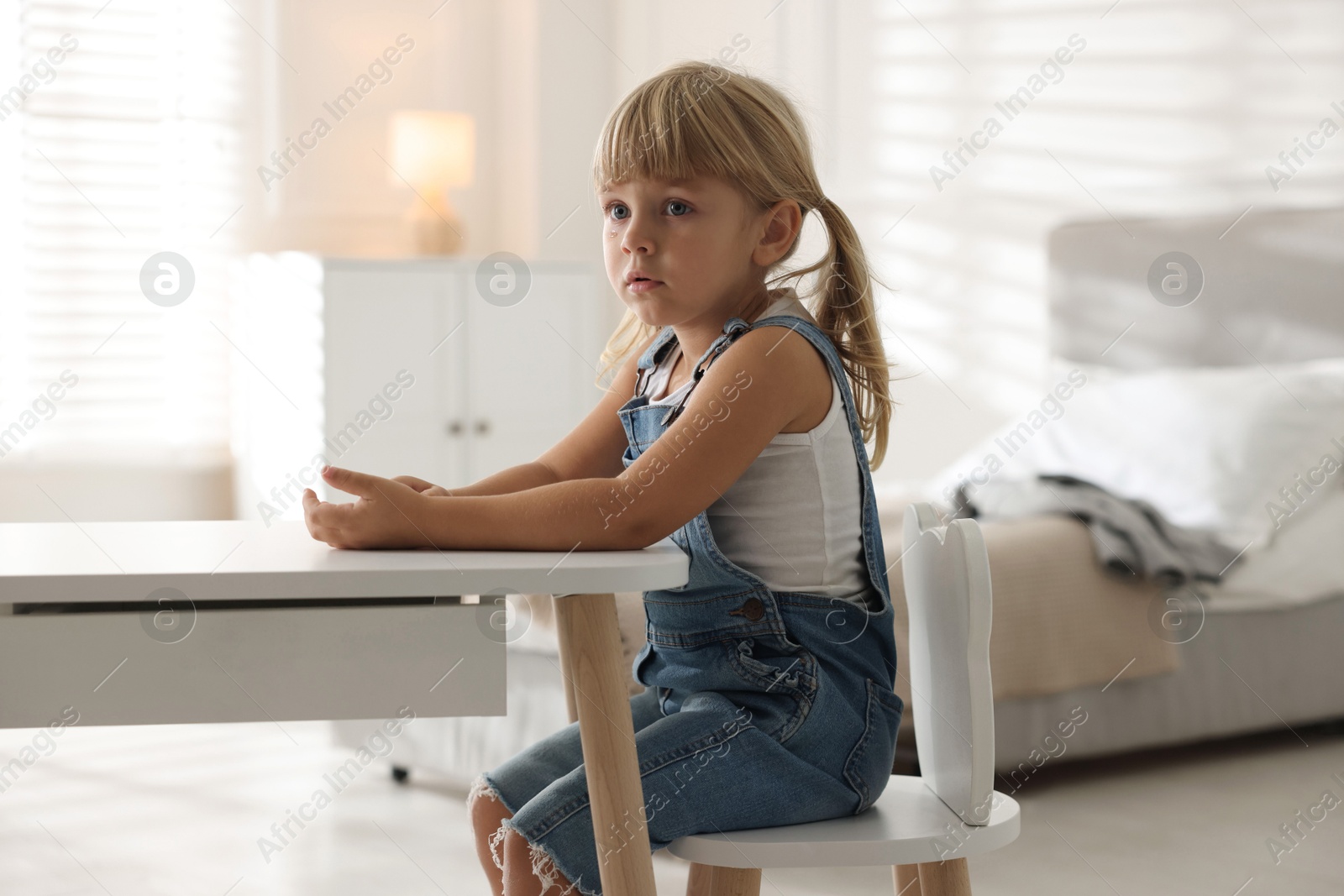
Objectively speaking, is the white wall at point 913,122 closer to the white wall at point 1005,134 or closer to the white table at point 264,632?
the white wall at point 1005,134

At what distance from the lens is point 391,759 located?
8.59 ft

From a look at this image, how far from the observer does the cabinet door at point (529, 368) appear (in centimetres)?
398

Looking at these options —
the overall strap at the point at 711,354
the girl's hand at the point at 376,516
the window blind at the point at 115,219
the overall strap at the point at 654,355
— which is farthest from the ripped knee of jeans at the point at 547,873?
the window blind at the point at 115,219

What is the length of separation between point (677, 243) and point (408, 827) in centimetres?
147

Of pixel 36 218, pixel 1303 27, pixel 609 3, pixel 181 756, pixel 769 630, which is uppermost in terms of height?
pixel 609 3

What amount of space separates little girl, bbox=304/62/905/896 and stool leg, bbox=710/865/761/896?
0.20 feet

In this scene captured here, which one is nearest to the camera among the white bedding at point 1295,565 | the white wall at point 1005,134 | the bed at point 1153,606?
the bed at point 1153,606

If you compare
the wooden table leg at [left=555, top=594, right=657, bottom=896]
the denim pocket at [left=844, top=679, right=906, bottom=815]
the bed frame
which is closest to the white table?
the wooden table leg at [left=555, top=594, right=657, bottom=896]

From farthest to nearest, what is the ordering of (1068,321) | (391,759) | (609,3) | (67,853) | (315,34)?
(609,3) → (315,34) → (1068,321) → (391,759) → (67,853)

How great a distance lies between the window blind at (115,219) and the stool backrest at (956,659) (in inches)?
139

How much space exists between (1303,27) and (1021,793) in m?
1.78

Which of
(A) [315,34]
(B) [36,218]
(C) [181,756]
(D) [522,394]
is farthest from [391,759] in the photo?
(A) [315,34]

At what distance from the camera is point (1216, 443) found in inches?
110

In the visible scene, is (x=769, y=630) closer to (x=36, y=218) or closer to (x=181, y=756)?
(x=181, y=756)
